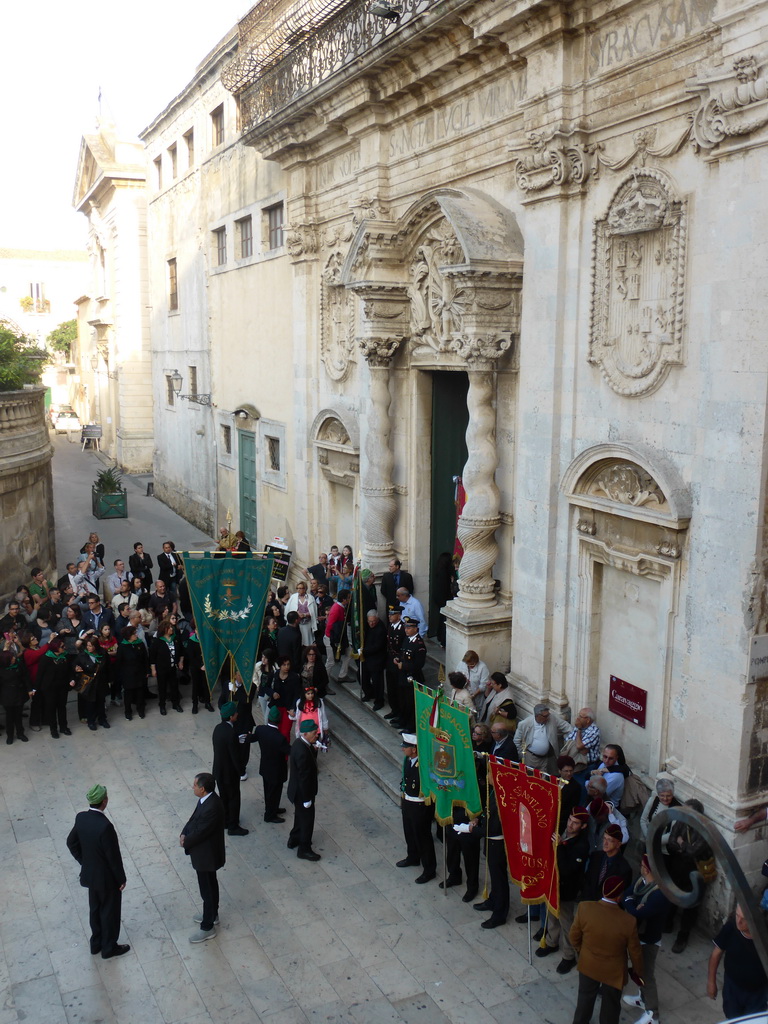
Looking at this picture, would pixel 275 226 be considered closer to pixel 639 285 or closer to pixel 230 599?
pixel 230 599

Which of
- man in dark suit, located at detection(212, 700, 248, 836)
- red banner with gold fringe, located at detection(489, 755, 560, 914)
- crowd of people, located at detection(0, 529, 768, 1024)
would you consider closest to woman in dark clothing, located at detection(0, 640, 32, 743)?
crowd of people, located at detection(0, 529, 768, 1024)

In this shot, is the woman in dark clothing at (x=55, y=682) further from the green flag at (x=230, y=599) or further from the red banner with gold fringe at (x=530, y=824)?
the red banner with gold fringe at (x=530, y=824)

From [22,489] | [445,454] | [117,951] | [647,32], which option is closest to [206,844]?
[117,951]

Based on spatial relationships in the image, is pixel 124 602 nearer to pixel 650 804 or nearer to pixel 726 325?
pixel 650 804

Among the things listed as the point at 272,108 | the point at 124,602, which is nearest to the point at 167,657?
the point at 124,602

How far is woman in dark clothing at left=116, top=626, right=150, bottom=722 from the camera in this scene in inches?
497

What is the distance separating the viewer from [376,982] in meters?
7.49

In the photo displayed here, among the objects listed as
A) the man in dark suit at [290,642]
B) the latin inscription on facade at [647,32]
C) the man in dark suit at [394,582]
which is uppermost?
the latin inscription on facade at [647,32]

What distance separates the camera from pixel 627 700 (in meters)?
9.35

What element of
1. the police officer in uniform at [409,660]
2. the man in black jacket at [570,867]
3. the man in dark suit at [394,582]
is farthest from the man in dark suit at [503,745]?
the man in dark suit at [394,582]

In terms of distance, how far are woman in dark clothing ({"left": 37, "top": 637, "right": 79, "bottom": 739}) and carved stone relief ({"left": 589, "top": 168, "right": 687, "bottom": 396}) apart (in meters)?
7.75

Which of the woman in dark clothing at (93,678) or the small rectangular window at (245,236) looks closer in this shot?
the woman in dark clothing at (93,678)

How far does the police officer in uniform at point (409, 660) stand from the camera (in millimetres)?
11148

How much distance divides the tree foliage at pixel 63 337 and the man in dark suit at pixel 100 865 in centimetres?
5961
